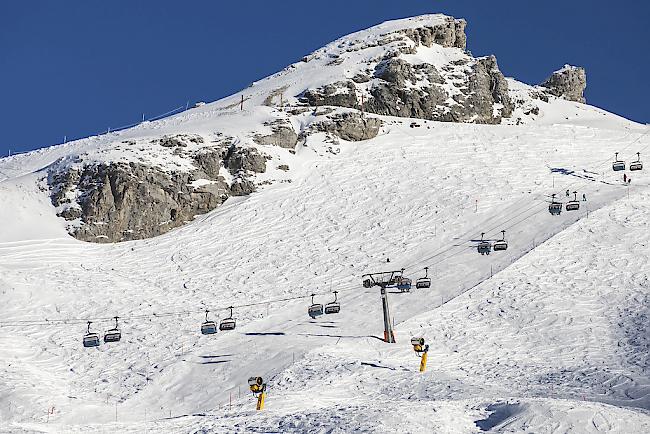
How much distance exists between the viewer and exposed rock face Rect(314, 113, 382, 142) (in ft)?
294

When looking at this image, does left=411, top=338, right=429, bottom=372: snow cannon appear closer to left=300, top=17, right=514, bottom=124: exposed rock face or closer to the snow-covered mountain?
the snow-covered mountain

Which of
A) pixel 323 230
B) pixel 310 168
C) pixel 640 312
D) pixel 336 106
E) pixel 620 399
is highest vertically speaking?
pixel 336 106

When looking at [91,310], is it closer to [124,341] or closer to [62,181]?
[124,341]

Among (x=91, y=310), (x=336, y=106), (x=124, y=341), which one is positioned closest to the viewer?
(x=124, y=341)

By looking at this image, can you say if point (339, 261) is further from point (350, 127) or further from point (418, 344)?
point (350, 127)

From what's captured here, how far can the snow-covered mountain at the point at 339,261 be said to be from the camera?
45.7m

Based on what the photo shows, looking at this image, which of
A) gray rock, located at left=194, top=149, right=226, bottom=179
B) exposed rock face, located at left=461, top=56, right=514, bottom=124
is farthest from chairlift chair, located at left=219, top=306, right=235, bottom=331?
exposed rock face, located at left=461, top=56, right=514, bottom=124

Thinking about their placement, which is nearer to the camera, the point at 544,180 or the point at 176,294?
the point at 176,294

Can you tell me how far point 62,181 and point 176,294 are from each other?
1913cm

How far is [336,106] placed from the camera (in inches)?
3718

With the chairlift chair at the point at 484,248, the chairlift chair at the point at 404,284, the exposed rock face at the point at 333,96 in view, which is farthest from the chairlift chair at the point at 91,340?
the exposed rock face at the point at 333,96

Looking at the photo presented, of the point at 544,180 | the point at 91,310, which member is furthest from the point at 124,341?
the point at 544,180

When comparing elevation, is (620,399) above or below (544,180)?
below

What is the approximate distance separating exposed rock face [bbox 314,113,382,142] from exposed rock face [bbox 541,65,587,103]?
43.6m
